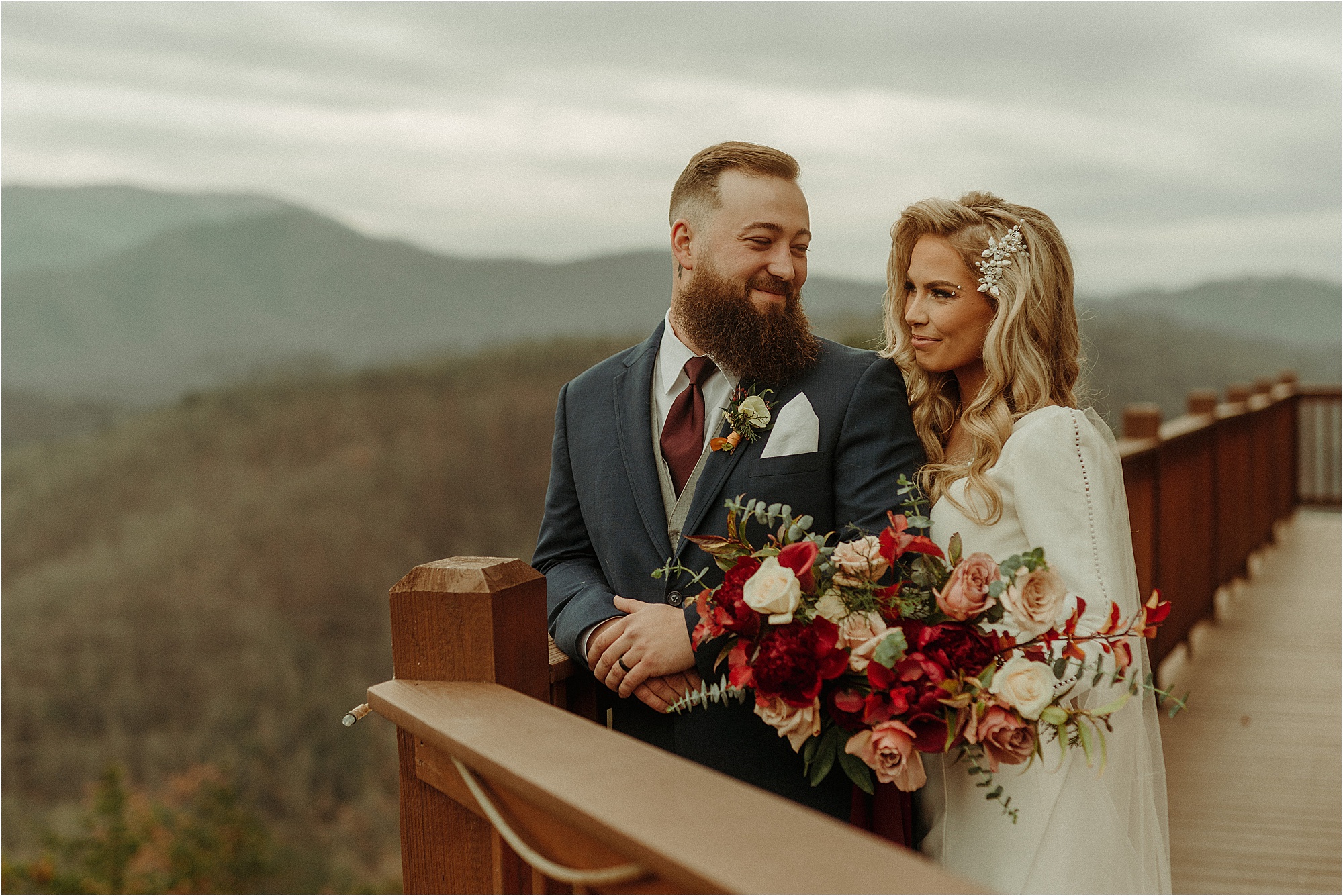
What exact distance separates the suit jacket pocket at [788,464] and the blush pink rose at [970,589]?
0.50 meters

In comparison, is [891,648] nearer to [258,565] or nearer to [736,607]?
[736,607]

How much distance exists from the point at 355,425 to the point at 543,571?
35547 millimetres

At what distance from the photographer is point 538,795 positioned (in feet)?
3.69

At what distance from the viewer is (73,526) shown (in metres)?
34.1

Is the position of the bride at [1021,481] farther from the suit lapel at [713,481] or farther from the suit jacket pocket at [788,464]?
the suit lapel at [713,481]

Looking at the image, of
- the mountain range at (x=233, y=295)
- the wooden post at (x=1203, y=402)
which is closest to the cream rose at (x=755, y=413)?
the wooden post at (x=1203, y=402)

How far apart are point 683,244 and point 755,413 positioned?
16.9 inches

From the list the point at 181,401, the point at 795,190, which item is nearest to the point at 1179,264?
the point at 795,190

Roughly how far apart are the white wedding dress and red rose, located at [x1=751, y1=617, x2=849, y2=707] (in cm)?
47

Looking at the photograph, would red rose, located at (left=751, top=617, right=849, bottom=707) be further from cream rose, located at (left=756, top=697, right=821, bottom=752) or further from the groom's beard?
the groom's beard

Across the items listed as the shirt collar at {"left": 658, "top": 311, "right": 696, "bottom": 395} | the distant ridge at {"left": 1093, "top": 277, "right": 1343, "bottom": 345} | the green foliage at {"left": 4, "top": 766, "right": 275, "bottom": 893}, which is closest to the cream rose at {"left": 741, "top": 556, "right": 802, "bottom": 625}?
the shirt collar at {"left": 658, "top": 311, "right": 696, "bottom": 395}

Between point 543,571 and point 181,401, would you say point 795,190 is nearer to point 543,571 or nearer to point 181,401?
point 543,571

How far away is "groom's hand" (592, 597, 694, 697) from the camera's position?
1939mm

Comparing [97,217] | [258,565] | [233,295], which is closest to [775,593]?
[258,565]
